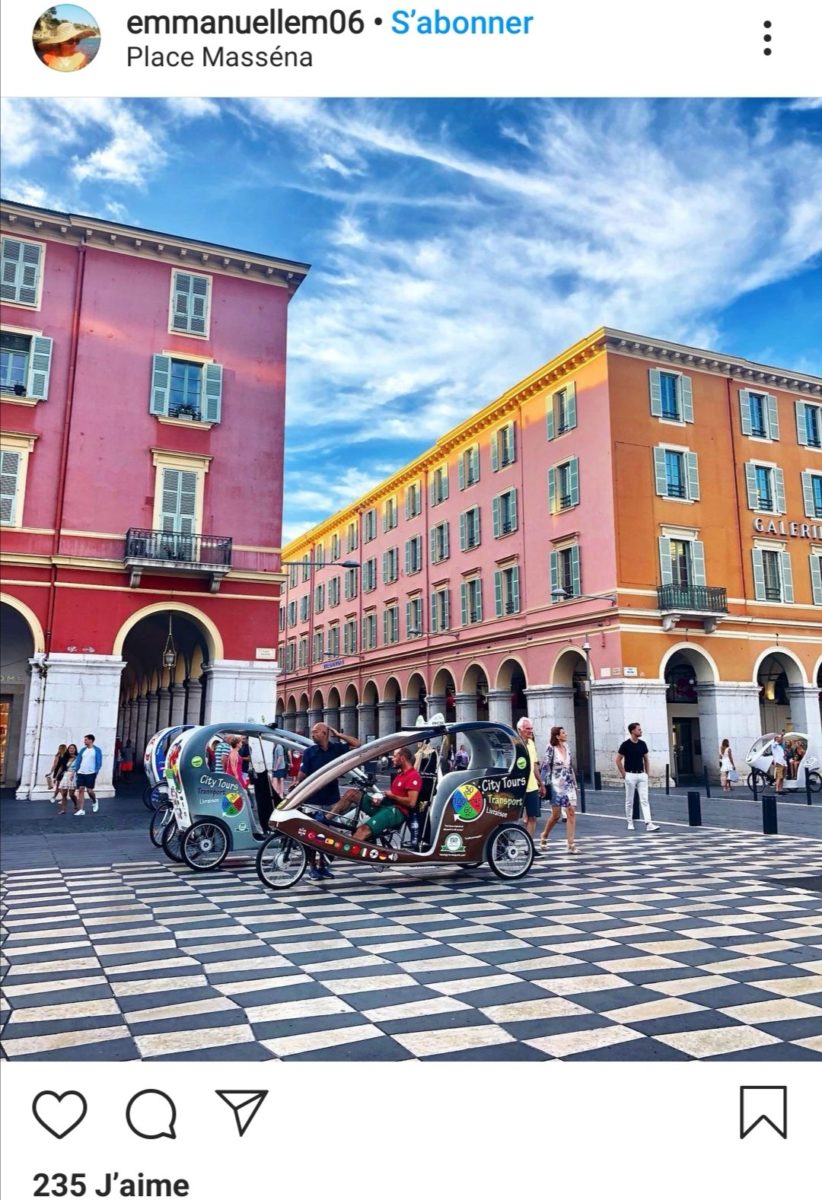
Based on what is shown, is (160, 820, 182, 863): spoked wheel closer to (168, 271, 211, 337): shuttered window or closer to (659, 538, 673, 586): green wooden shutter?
(168, 271, 211, 337): shuttered window

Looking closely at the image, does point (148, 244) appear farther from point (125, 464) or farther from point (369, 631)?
point (369, 631)

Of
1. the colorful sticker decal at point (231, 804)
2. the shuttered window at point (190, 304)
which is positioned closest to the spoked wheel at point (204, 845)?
the colorful sticker decal at point (231, 804)

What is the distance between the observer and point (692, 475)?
103 ft

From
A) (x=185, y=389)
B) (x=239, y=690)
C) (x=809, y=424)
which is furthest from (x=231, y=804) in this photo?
(x=809, y=424)

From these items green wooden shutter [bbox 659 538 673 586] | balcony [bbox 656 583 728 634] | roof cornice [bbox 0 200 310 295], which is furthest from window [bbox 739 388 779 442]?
roof cornice [bbox 0 200 310 295]

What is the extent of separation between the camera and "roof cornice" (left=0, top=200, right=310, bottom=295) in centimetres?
2170

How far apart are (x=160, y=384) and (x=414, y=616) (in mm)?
22847

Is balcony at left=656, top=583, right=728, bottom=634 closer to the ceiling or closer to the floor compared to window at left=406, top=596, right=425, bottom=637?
closer to the floor

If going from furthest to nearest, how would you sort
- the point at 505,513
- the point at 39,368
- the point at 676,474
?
the point at 505,513
the point at 676,474
the point at 39,368

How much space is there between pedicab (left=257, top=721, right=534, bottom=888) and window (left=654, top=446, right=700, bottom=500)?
75.0 ft

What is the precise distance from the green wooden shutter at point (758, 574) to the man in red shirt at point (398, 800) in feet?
85.9

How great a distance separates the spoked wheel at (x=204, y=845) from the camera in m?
10.3
